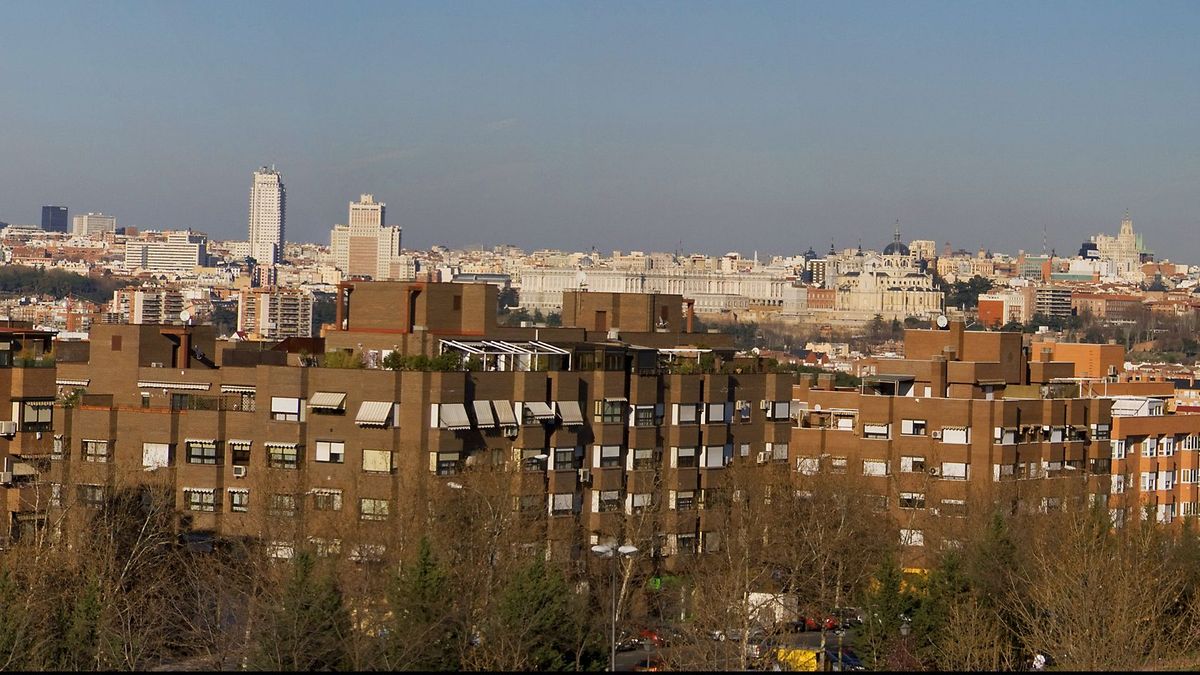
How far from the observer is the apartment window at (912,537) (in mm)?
37844

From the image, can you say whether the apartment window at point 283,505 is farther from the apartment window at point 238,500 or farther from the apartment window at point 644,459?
the apartment window at point 644,459

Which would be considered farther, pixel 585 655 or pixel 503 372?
pixel 503 372

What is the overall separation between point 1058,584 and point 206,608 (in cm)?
998

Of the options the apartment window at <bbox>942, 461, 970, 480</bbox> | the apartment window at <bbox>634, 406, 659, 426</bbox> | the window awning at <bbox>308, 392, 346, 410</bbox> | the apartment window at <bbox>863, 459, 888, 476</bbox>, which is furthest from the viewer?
the apartment window at <bbox>863, 459, 888, 476</bbox>

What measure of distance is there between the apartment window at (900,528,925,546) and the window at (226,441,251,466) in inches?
421

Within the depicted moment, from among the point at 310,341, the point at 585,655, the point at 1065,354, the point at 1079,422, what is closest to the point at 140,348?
the point at 310,341

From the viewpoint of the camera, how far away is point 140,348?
118 feet

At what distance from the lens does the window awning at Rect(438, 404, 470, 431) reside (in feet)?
A: 104

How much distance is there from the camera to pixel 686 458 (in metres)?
36.1

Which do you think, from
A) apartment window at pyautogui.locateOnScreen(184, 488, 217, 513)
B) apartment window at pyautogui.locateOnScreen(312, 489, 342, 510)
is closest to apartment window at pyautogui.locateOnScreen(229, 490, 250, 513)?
apartment window at pyautogui.locateOnScreen(184, 488, 217, 513)

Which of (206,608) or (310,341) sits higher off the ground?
(310,341)

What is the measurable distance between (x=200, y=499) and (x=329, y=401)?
7.80 feet

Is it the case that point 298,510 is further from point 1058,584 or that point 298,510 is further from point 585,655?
point 1058,584

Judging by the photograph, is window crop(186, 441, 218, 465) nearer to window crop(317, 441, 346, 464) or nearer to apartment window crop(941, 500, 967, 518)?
window crop(317, 441, 346, 464)
